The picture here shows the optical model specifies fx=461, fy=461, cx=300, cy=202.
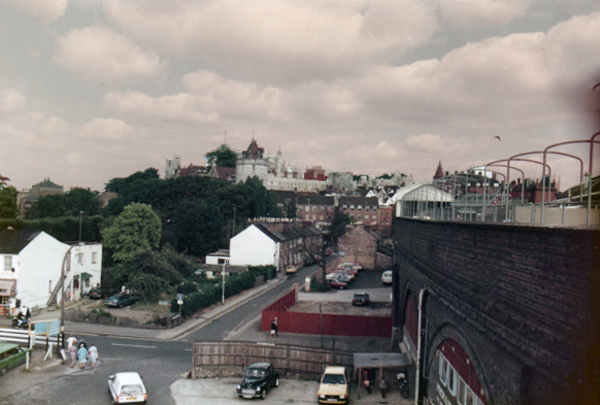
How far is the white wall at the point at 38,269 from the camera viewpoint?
2992 cm

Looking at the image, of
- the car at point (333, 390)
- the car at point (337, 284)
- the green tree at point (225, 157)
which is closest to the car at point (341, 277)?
the car at point (337, 284)

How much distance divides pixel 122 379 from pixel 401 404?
9.60m

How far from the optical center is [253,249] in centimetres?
4994

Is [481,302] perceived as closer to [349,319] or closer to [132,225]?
[349,319]

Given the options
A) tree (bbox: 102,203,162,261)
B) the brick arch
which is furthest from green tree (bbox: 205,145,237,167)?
the brick arch

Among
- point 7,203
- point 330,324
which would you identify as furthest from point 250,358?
point 7,203

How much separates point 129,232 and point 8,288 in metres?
15.6

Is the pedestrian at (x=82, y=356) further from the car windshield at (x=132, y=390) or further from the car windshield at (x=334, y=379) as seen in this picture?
the car windshield at (x=334, y=379)

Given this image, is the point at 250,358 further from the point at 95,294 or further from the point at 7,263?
the point at 95,294

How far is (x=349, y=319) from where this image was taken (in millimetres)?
25766

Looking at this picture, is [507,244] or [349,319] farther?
[349,319]

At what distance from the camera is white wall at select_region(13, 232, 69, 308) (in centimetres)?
2992

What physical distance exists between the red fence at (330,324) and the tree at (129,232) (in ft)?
70.5

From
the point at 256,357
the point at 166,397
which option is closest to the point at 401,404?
the point at 256,357
